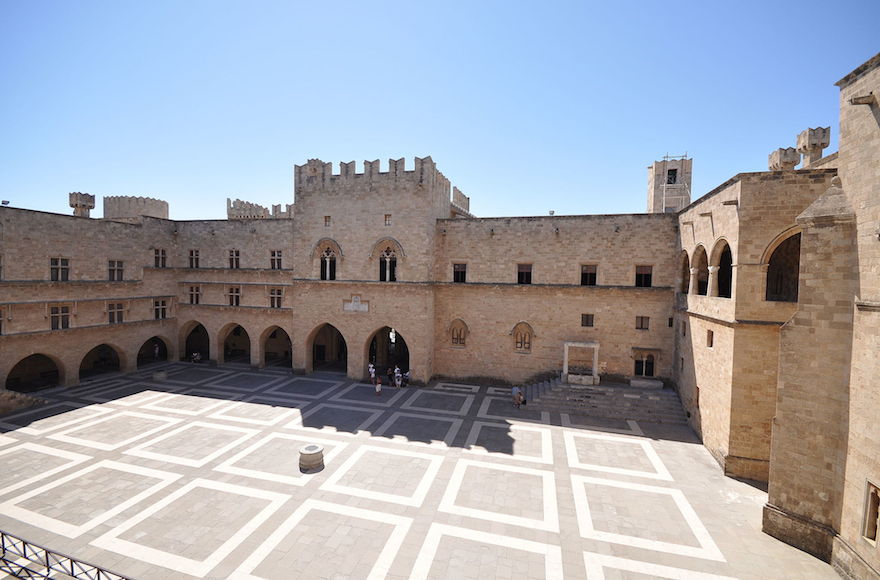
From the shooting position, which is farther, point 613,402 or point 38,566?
point 613,402

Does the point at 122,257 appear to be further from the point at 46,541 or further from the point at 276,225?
the point at 46,541

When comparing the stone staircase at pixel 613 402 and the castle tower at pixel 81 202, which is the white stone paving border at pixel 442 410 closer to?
the stone staircase at pixel 613 402

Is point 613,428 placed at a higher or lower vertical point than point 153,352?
lower

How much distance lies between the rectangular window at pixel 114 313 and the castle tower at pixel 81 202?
7.38m

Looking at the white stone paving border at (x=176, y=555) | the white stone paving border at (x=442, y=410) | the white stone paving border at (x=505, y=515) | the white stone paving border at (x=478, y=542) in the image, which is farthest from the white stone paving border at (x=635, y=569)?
the white stone paving border at (x=442, y=410)

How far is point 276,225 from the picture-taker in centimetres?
2766

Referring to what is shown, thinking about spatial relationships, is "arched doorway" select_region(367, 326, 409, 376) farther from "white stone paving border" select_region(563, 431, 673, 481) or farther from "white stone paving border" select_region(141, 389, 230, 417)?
"white stone paving border" select_region(563, 431, 673, 481)

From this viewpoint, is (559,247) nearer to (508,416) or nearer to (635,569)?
(508,416)

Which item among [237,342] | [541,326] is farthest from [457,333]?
[237,342]

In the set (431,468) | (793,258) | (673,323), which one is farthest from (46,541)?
(793,258)

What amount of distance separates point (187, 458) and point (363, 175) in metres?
17.4

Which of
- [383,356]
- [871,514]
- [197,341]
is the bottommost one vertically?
[383,356]

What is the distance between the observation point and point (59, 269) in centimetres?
2322

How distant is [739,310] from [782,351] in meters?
3.36
